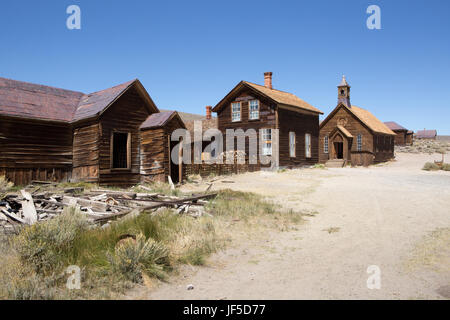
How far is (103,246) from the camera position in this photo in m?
5.61

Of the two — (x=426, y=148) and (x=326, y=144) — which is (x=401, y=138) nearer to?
(x=426, y=148)

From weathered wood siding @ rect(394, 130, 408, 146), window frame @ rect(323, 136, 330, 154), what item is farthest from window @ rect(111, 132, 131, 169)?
weathered wood siding @ rect(394, 130, 408, 146)

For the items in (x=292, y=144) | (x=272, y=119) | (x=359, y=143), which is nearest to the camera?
(x=272, y=119)

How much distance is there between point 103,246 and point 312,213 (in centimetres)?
646

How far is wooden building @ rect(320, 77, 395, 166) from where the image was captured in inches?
1217

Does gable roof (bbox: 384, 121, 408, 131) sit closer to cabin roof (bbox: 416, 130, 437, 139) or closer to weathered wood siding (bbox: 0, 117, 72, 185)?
cabin roof (bbox: 416, 130, 437, 139)

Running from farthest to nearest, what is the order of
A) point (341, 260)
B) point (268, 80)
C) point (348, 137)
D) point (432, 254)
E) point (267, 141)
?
1. point (348, 137)
2. point (268, 80)
3. point (267, 141)
4. point (432, 254)
5. point (341, 260)

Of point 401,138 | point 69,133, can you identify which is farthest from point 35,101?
point 401,138

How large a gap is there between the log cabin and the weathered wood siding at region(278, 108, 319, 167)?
10867 millimetres

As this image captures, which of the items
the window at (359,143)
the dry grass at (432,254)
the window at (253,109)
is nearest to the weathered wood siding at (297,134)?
the window at (253,109)

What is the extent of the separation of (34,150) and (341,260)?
13953 mm

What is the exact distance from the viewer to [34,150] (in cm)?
1453
